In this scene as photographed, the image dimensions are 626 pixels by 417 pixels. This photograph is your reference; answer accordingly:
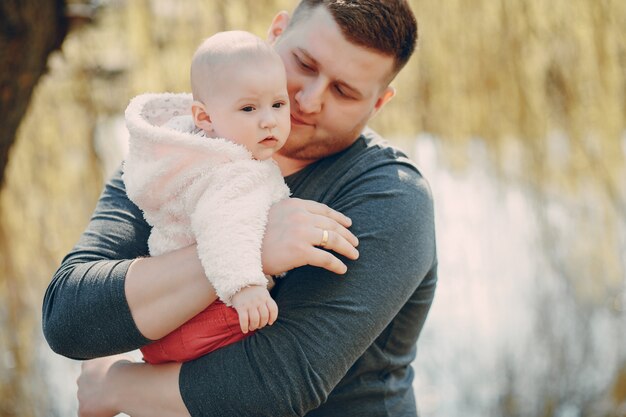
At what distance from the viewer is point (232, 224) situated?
1.36 metres

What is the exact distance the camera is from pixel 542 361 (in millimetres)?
3816

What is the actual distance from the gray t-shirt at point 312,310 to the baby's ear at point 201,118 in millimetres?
290

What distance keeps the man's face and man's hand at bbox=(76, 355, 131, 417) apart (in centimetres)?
60

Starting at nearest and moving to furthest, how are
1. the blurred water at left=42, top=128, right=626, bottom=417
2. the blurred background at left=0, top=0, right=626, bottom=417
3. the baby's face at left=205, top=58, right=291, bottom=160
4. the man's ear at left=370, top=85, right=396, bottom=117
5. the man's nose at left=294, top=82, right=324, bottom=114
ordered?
the baby's face at left=205, top=58, right=291, bottom=160 → the man's nose at left=294, top=82, right=324, bottom=114 → the man's ear at left=370, top=85, right=396, bottom=117 → the blurred background at left=0, top=0, right=626, bottom=417 → the blurred water at left=42, top=128, right=626, bottom=417

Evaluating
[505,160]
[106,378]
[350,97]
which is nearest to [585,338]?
[505,160]

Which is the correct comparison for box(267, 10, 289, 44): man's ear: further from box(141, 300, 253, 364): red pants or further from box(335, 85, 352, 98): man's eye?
box(141, 300, 253, 364): red pants

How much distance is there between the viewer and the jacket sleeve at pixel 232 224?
1.33m

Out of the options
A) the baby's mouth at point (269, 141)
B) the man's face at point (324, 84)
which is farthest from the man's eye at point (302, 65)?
the baby's mouth at point (269, 141)

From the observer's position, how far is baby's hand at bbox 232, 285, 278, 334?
1331 millimetres

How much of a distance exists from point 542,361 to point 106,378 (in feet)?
8.88

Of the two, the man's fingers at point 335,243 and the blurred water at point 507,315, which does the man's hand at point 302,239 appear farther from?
the blurred water at point 507,315

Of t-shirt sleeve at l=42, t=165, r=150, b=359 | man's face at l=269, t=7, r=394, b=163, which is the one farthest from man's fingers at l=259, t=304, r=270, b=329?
man's face at l=269, t=7, r=394, b=163

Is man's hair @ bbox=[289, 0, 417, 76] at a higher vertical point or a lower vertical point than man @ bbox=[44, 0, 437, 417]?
higher

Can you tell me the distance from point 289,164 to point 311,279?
0.42m
